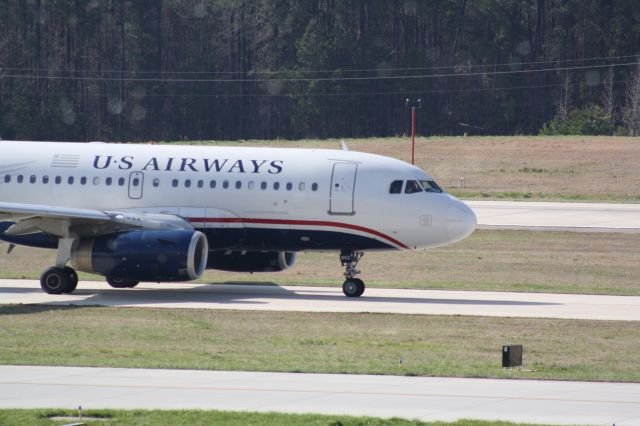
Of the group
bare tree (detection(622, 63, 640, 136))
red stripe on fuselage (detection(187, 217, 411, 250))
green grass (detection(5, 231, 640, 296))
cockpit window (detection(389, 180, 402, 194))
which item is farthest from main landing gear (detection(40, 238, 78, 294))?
bare tree (detection(622, 63, 640, 136))

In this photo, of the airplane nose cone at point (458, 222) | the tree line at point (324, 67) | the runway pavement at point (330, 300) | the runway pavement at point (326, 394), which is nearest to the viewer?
the runway pavement at point (326, 394)

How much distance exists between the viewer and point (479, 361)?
22.5m

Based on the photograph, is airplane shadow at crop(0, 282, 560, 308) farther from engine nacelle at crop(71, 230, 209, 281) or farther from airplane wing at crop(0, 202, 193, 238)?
airplane wing at crop(0, 202, 193, 238)

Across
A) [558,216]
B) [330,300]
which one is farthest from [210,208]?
[558,216]

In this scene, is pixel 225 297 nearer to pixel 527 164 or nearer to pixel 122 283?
pixel 122 283

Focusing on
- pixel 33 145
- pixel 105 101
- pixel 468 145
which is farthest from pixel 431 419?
pixel 105 101

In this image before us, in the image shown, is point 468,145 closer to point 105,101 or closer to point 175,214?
point 105,101

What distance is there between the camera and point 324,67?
345 feet

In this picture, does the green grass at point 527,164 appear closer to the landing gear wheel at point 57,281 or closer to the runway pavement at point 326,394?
the landing gear wheel at point 57,281

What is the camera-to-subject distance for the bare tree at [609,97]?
105m

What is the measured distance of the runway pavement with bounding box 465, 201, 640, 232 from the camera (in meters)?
52.1

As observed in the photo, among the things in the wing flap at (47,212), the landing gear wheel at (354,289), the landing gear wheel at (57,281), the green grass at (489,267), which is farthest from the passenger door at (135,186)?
the landing gear wheel at (354,289)

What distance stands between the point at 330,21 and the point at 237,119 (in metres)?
12.7

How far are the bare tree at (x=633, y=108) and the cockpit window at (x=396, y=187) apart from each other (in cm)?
7227
